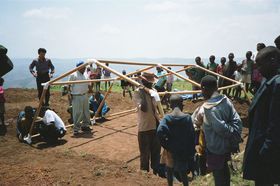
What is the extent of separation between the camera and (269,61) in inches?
110

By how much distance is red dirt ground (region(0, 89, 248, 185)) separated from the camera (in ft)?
15.8

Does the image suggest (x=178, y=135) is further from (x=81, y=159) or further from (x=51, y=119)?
(x=51, y=119)

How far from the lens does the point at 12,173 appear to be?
508cm

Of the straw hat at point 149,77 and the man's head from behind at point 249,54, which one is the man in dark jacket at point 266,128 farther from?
the man's head from behind at point 249,54

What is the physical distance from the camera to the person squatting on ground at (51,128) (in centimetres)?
764

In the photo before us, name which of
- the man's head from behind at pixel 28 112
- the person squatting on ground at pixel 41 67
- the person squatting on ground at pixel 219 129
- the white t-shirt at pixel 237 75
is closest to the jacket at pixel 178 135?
the person squatting on ground at pixel 219 129

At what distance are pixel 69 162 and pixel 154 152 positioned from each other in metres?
1.72

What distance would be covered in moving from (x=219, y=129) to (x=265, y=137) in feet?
2.12

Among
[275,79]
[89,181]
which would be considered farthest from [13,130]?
[275,79]

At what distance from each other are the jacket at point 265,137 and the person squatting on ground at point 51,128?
5777 millimetres

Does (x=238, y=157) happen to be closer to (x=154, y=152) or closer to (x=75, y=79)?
(x=154, y=152)

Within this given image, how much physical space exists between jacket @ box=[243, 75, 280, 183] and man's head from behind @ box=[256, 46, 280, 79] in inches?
5.3

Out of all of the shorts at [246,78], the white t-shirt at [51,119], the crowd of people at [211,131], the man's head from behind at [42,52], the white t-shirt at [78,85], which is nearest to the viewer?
the crowd of people at [211,131]

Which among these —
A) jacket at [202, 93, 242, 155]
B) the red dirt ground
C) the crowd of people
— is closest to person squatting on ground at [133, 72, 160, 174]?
the crowd of people
